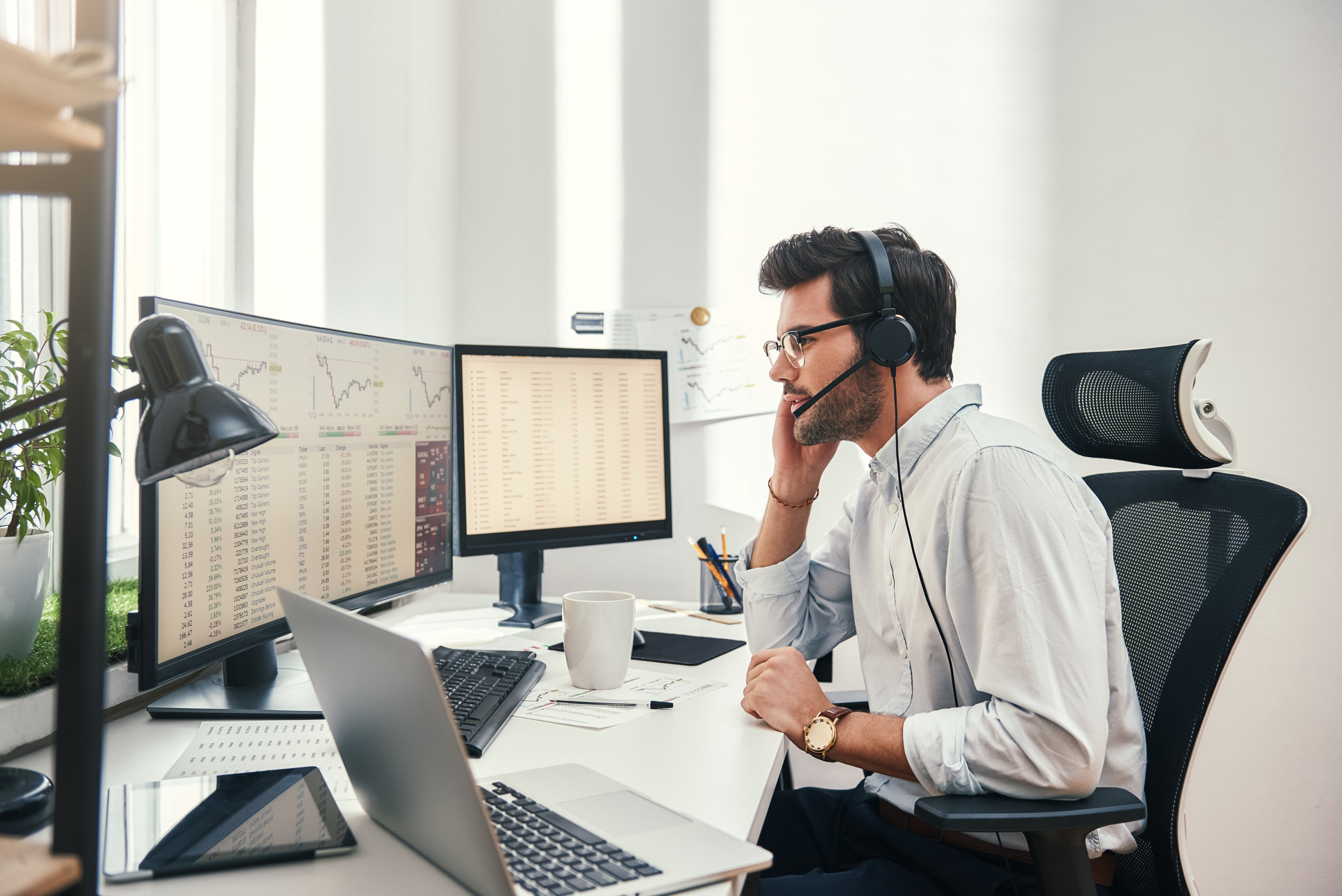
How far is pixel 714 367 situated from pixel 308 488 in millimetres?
1100

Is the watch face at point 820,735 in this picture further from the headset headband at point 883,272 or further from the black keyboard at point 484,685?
the headset headband at point 883,272

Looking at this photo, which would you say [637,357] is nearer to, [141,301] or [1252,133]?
[141,301]

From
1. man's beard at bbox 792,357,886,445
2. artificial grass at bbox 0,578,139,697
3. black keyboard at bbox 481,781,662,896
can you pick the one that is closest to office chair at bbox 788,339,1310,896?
man's beard at bbox 792,357,886,445

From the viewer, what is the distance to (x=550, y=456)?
151 cm

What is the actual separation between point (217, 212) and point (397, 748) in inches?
57.4

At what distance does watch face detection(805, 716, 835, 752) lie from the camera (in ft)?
3.01

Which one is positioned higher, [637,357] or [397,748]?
[637,357]

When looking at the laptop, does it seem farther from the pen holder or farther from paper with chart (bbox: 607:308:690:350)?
paper with chart (bbox: 607:308:690:350)

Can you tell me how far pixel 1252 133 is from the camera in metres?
1.67

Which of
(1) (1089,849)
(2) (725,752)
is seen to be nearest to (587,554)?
(2) (725,752)

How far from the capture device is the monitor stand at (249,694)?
3.07 feet

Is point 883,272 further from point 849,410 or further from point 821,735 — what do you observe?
point 821,735

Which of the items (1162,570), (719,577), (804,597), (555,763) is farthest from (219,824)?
(719,577)

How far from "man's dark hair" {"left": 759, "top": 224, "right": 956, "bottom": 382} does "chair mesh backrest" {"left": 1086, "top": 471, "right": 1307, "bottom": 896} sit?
335 millimetres
